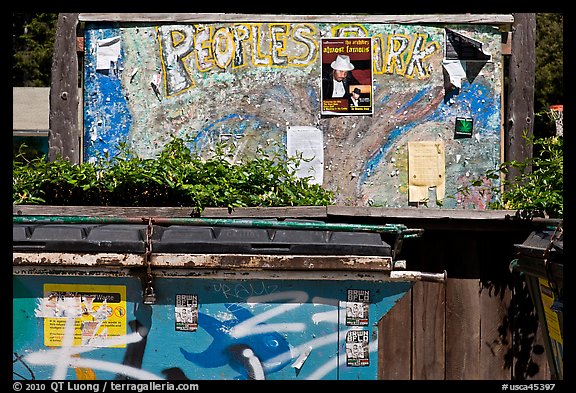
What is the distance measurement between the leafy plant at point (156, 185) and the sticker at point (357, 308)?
1850 mm

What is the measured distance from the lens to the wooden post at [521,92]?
8469mm

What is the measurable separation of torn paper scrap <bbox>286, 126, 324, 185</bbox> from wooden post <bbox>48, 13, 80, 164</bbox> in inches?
86.3

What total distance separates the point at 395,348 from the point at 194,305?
2.29 meters

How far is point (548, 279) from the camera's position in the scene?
460 centimetres

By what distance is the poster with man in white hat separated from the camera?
27.7 feet

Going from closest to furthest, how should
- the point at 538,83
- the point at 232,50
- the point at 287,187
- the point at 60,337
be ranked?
the point at 60,337 < the point at 287,187 < the point at 232,50 < the point at 538,83

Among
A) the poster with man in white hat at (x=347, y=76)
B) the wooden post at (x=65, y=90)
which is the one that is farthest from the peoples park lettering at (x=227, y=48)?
the wooden post at (x=65, y=90)

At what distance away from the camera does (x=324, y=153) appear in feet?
27.7

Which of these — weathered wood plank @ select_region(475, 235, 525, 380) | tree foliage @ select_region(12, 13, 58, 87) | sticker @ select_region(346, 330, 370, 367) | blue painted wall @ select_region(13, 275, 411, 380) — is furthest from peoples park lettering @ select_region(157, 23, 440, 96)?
tree foliage @ select_region(12, 13, 58, 87)

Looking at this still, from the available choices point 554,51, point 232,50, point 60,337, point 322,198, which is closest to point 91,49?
point 232,50

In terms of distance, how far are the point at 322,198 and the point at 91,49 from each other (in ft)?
10.5

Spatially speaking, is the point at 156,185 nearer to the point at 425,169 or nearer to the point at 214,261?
the point at 214,261

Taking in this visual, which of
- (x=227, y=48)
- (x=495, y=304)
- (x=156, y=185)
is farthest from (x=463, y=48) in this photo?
(x=156, y=185)

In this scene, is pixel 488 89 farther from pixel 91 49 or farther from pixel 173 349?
pixel 173 349
